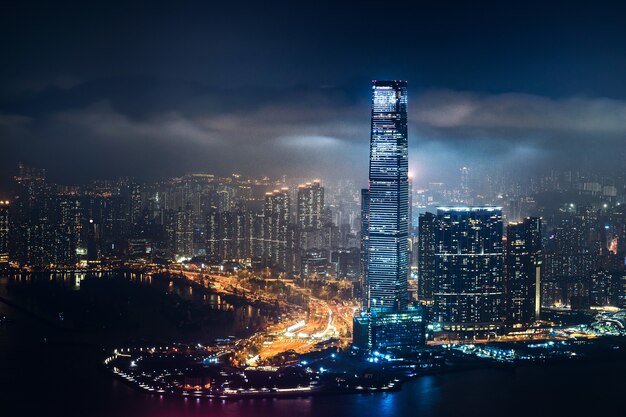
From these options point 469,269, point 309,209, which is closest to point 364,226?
point 469,269

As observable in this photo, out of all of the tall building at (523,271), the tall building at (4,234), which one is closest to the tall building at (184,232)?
the tall building at (4,234)

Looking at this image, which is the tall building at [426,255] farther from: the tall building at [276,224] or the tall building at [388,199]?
the tall building at [276,224]

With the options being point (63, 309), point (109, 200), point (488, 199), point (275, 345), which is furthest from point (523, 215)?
point (109, 200)

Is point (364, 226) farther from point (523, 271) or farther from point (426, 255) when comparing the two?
point (523, 271)

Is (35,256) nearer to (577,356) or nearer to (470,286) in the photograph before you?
(470,286)

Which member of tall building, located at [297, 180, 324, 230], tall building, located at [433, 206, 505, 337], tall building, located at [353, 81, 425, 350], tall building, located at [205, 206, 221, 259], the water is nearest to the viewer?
the water

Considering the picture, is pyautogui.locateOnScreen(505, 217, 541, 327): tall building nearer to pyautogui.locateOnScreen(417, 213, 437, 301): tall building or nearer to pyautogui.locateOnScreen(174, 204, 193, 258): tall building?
pyautogui.locateOnScreen(417, 213, 437, 301): tall building

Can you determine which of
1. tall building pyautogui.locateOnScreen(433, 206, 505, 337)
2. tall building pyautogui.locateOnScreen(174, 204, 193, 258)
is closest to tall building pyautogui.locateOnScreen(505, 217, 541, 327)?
tall building pyautogui.locateOnScreen(433, 206, 505, 337)
